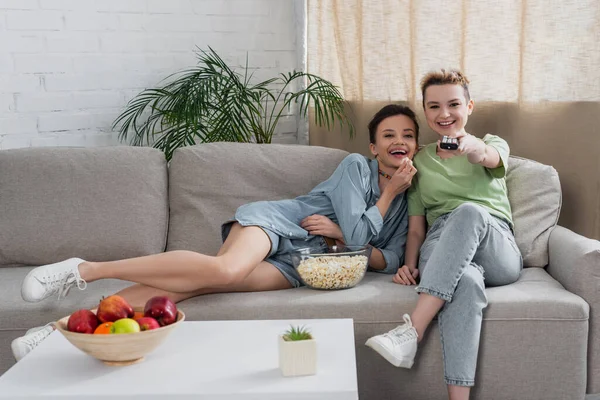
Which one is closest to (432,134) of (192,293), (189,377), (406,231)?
(406,231)

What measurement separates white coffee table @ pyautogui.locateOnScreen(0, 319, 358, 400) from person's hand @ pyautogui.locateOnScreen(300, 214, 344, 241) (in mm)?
693

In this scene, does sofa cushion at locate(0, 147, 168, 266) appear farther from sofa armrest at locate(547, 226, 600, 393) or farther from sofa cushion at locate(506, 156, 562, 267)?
sofa armrest at locate(547, 226, 600, 393)

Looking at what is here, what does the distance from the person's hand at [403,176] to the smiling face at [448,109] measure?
0.16 meters

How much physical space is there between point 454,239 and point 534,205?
0.53 metres

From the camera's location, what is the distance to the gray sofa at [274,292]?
7.00 ft

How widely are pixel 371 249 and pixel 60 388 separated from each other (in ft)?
3.77

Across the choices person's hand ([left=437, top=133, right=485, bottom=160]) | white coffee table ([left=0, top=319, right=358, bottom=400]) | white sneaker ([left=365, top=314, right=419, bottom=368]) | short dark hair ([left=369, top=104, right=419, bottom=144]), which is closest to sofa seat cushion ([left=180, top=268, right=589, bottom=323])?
white sneaker ([left=365, top=314, right=419, bottom=368])

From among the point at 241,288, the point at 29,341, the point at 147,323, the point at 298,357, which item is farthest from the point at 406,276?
the point at 29,341

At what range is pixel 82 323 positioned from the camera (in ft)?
5.24

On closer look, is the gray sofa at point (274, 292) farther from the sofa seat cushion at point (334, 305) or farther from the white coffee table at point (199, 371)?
the white coffee table at point (199, 371)

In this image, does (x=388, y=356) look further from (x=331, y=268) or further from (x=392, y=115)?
(x=392, y=115)

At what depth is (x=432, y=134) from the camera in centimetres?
313

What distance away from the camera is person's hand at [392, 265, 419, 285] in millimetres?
2354

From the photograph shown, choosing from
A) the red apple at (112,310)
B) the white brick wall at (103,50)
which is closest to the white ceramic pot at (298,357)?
the red apple at (112,310)
